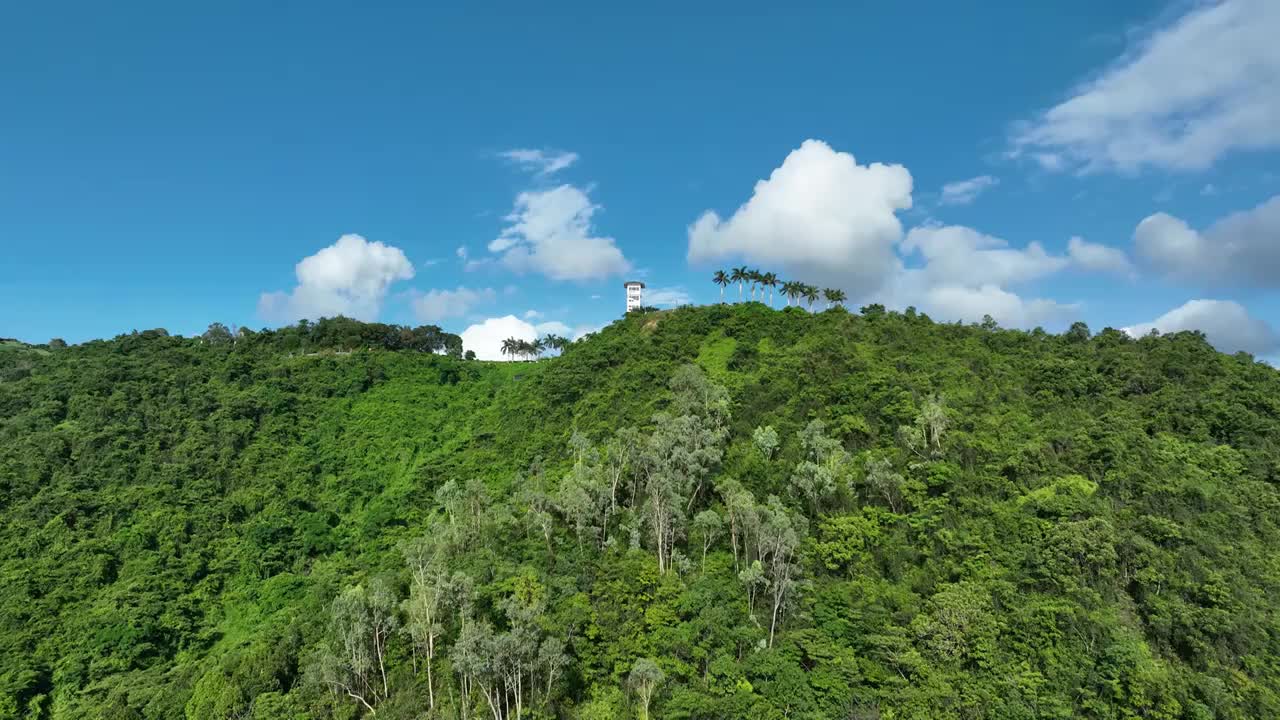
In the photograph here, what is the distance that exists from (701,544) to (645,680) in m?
11.5

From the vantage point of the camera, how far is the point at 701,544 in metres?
42.4

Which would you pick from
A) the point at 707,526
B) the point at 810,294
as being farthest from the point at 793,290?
the point at 707,526

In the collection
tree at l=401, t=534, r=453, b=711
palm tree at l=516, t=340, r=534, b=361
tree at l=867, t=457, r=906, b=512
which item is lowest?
tree at l=401, t=534, r=453, b=711

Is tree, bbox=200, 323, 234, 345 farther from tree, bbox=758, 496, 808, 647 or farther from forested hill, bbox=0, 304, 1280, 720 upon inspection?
tree, bbox=758, 496, 808, 647

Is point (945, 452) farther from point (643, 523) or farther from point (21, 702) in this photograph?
point (21, 702)

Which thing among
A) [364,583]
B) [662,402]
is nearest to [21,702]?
[364,583]

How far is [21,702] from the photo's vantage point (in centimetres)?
4144

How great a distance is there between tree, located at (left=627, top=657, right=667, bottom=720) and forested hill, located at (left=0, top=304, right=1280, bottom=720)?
0.24 metres

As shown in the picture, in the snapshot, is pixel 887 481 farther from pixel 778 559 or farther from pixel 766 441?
pixel 778 559

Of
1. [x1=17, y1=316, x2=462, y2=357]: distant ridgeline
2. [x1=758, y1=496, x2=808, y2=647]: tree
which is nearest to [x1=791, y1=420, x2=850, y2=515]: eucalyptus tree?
[x1=758, y1=496, x2=808, y2=647]: tree

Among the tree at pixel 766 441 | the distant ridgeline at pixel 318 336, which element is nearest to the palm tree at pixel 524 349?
the distant ridgeline at pixel 318 336

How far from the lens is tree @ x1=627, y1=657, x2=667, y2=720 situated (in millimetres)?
31703

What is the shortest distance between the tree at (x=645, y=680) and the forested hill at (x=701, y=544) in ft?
0.77

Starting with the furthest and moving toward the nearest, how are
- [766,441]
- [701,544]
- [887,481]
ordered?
[766,441]
[701,544]
[887,481]
